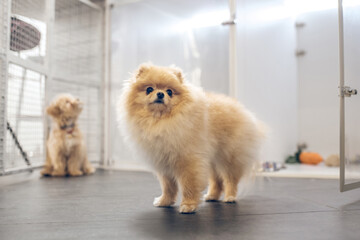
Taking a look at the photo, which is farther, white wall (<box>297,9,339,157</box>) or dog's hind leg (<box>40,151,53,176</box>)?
white wall (<box>297,9,339,157</box>)

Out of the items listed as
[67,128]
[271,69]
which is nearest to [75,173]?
[67,128]

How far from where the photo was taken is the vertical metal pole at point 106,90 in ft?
14.7

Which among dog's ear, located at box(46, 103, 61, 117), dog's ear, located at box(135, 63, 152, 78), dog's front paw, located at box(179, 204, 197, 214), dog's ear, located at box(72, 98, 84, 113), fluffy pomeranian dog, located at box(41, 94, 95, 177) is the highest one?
dog's ear, located at box(135, 63, 152, 78)

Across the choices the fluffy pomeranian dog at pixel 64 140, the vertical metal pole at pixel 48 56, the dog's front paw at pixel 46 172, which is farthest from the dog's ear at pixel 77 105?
the dog's front paw at pixel 46 172

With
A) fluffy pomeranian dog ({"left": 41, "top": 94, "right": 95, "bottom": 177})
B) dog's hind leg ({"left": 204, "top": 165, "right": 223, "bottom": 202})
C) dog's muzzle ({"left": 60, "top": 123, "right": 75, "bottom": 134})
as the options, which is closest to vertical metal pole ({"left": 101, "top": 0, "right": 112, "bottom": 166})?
fluffy pomeranian dog ({"left": 41, "top": 94, "right": 95, "bottom": 177})

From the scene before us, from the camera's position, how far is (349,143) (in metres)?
2.42

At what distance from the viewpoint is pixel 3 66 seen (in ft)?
9.62

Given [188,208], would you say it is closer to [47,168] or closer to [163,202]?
[163,202]

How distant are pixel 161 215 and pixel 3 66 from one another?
7.00 feet

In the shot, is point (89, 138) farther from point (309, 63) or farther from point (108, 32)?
point (309, 63)

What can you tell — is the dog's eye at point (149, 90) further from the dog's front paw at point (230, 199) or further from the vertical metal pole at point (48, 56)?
the vertical metal pole at point (48, 56)

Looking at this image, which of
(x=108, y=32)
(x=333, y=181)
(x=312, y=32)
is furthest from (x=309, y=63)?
(x=108, y=32)

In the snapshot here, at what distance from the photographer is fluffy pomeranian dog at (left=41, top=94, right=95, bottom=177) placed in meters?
3.43

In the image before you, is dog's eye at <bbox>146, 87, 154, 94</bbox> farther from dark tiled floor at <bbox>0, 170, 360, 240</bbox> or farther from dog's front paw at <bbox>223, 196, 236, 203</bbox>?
dog's front paw at <bbox>223, 196, 236, 203</bbox>
